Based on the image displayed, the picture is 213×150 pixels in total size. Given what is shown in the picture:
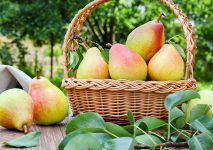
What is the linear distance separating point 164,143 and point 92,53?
42 cm

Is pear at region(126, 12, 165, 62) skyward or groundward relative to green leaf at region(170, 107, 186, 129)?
skyward

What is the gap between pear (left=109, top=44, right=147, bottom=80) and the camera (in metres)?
1.05

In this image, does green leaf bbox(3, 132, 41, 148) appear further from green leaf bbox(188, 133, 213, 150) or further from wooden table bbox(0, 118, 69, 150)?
green leaf bbox(188, 133, 213, 150)

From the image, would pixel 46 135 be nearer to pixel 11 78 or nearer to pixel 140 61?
pixel 140 61

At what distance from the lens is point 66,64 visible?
1.20 meters

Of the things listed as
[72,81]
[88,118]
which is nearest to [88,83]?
[72,81]

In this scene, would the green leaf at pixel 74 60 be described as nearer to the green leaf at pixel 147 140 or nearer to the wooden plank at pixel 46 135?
the wooden plank at pixel 46 135

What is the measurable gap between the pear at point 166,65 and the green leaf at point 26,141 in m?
0.31

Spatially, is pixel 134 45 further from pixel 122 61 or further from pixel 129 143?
pixel 129 143

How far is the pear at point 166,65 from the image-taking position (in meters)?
1.05

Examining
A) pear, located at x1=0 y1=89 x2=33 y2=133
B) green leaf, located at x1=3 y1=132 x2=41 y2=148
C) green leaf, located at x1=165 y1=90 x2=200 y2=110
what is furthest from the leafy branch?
pear, located at x1=0 y1=89 x2=33 y2=133

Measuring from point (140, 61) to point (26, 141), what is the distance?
329 millimetres

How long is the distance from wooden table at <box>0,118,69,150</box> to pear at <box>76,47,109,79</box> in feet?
0.46

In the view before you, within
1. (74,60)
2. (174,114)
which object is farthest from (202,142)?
(74,60)
